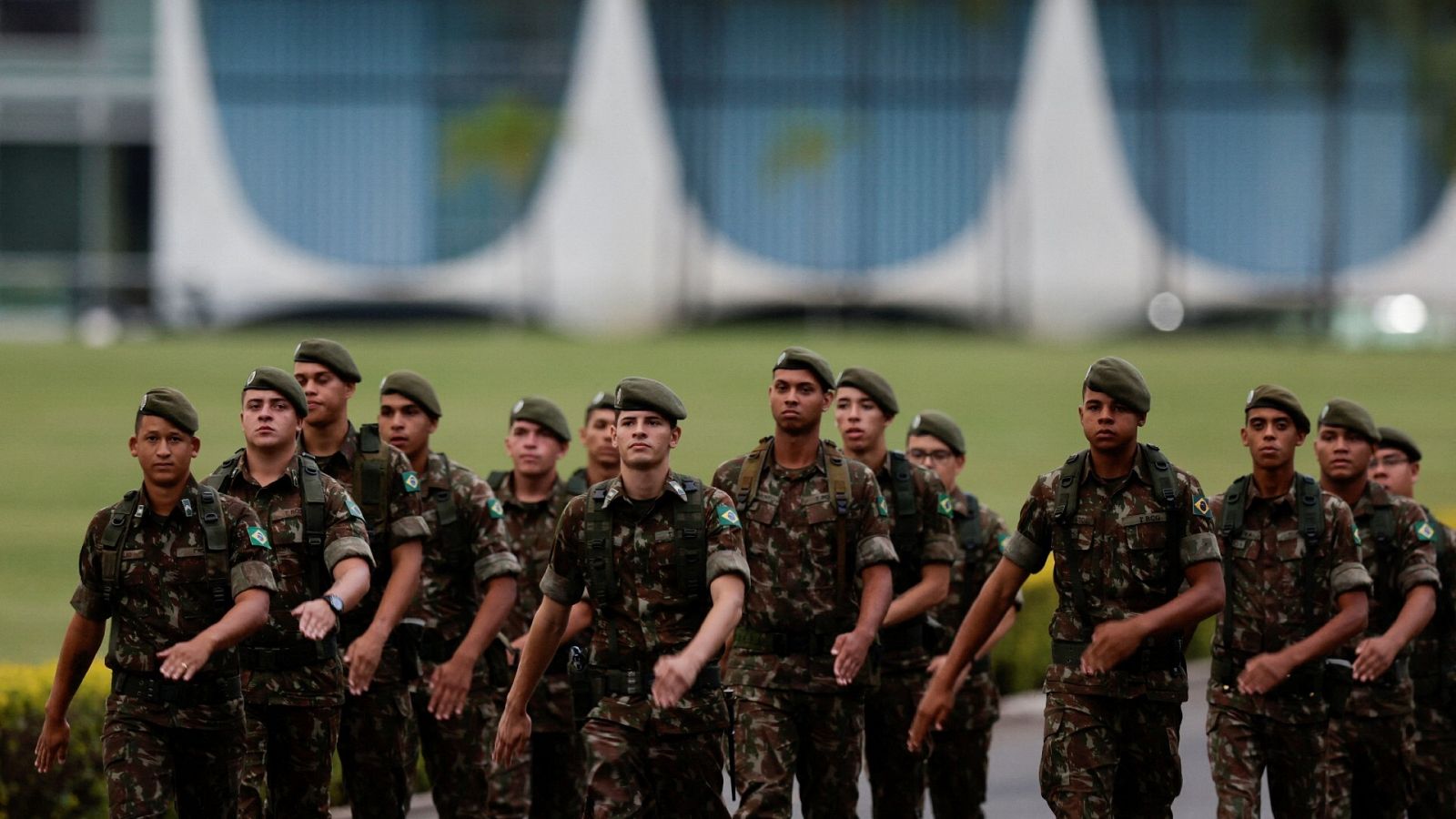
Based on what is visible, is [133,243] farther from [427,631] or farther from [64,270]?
[427,631]

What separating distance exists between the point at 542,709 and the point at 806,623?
1.95m

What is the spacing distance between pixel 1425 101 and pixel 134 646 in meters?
40.0

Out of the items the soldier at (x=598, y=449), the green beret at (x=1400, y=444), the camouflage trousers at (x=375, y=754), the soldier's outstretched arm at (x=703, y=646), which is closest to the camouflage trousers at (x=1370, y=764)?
the green beret at (x=1400, y=444)

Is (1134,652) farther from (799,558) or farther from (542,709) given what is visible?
(542,709)

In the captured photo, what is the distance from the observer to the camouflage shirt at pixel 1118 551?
812 centimetres

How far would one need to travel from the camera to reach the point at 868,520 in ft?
28.8

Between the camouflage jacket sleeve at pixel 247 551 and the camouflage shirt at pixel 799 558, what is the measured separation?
202cm

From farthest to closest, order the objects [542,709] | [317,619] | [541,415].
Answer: [541,415], [542,709], [317,619]

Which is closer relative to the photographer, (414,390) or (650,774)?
(650,774)

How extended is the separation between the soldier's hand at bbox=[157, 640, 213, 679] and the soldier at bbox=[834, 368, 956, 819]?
131 inches

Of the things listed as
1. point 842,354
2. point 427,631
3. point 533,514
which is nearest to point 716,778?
point 427,631

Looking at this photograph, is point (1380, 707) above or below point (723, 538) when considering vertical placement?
below

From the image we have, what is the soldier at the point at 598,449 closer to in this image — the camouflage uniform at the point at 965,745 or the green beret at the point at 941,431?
the green beret at the point at 941,431

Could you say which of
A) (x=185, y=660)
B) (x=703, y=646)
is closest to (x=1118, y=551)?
(x=703, y=646)
